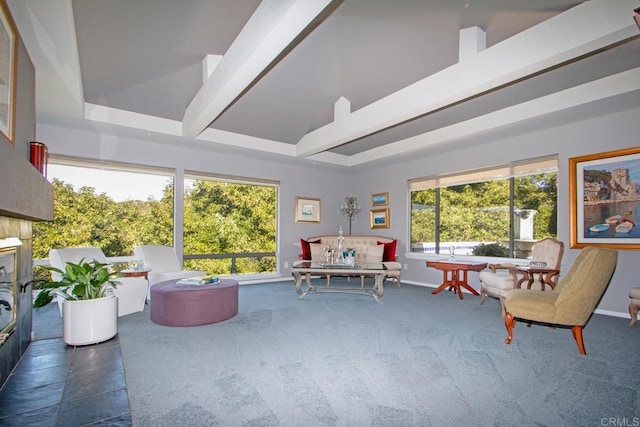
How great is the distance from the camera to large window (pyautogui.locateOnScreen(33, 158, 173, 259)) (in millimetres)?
4633

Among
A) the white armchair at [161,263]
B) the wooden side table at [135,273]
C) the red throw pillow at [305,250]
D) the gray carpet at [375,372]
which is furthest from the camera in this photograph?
the red throw pillow at [305,250]

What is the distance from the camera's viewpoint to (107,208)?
5.00 metres

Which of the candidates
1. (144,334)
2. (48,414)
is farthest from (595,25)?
(144,334)

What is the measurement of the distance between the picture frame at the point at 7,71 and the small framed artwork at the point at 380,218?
5904 millimetres

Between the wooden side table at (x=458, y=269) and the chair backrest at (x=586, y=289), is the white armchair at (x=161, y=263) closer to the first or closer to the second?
the wooden side table at (x=458, y=269)

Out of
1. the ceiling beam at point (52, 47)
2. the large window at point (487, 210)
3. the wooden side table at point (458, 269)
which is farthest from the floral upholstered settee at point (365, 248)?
the ceiling beam at point (52, 47)

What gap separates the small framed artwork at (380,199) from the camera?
6.95 metres

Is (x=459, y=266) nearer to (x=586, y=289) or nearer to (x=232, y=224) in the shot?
(x=586, y=289)

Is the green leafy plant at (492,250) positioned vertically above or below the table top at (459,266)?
above

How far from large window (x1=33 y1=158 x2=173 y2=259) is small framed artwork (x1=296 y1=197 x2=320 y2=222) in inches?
99.7

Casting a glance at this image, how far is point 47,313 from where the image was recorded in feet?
12.9

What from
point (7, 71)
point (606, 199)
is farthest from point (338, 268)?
point (7, 71)

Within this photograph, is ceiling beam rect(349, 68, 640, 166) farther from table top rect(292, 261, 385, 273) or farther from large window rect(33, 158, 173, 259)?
large window rect(33, 158, 173, 259)

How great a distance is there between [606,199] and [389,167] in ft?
11.9
